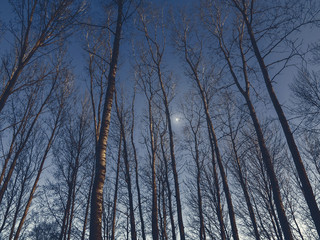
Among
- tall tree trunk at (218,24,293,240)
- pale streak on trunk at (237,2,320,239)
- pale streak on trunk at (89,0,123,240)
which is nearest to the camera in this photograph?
pale streak on trunk at (89,0,123,240)

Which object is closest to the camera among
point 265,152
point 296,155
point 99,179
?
point 99,179

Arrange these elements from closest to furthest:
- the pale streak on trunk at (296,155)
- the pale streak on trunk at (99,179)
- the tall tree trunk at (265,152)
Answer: the pale streak on trunk at (99,179)
the pale streak on trunk at (296,155)
the tall tree trunk at (265,152)

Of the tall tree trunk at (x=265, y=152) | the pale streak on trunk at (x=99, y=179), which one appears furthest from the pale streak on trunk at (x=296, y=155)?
the pale streak on trunk at (x=99, y=179)

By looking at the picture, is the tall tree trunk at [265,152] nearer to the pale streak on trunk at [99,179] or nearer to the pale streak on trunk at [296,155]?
the pale streak on trunk at [296,155]

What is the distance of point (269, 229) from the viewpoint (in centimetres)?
1255

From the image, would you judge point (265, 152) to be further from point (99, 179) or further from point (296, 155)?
point (99, 179)

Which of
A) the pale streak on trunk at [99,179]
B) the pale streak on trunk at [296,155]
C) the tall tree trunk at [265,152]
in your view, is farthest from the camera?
the tall tree trunk at [265,152]

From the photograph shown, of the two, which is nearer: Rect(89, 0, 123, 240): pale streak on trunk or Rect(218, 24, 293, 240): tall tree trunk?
Rect(89, 0, 123, 240): pale streak on trunk

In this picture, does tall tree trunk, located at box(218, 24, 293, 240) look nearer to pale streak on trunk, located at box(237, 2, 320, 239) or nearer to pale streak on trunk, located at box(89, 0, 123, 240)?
pale streak on trunk, located at box(237, 2, 320, 239)

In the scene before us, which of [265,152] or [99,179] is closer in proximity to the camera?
[99,179]

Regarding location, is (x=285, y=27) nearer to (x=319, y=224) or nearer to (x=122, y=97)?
(x=319, y=224)

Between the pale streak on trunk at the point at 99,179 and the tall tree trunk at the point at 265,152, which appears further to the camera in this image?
the tall tree trunk at the point at 265,152

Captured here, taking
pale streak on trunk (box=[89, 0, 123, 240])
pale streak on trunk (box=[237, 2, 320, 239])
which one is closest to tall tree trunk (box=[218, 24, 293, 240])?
pale streak on trunk (box=[237, 2, 320, 239])

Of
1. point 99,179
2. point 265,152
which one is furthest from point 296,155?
point 99,179
